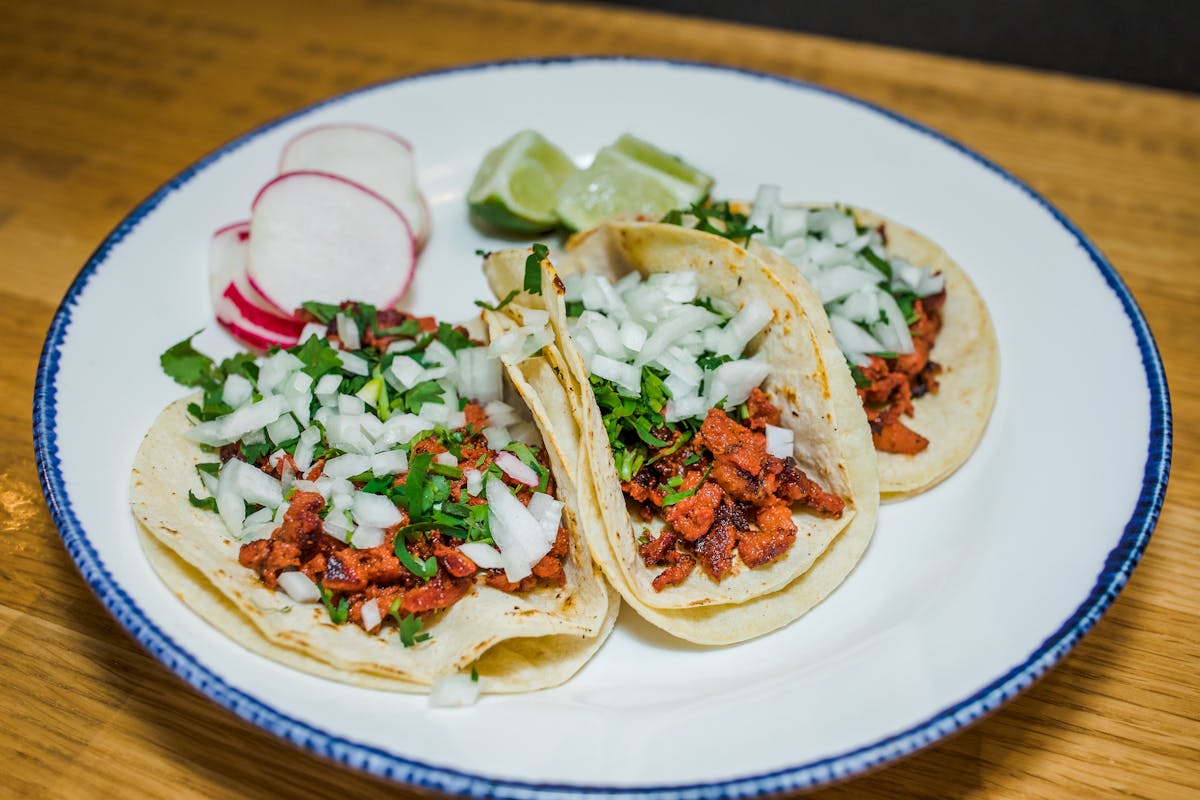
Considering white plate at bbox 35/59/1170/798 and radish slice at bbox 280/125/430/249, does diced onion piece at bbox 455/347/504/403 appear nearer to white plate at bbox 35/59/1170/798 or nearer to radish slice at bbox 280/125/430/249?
white plate at bbox 35/59/1170/798

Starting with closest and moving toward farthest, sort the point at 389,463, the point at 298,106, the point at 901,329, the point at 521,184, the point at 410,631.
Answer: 1. the point at 410,631
2. the point at 389,463
3. the point at 901,329
4. the point at 521,184
5. the point at 298,106

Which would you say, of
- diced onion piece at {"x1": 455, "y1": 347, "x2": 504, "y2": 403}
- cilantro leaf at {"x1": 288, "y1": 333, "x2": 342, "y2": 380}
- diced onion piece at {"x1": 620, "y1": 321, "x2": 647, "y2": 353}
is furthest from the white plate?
diced onion piece at {"x1": 620, "y1": 321, "x2": 647, "y2": 353}

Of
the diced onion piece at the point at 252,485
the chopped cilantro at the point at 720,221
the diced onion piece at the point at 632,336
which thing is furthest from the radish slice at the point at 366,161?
the diced onion piece at the point at 252,485

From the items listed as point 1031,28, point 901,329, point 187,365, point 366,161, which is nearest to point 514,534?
point 187,365

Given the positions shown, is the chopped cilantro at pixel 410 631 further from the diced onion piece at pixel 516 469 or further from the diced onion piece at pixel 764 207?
the diced onion piece at pixel 764 207

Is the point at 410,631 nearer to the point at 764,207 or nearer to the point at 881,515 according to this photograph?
the point at 881,515

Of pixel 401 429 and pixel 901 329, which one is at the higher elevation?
pixel 901 329

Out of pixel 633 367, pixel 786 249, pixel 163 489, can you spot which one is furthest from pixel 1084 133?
pixel 163 489

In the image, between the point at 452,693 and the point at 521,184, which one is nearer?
the point at 452,693
